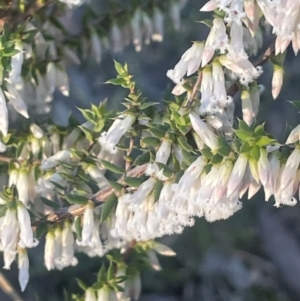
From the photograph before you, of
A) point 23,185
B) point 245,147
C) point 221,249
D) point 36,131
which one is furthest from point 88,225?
point 221,249

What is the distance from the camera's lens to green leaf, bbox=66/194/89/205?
4.18 feet

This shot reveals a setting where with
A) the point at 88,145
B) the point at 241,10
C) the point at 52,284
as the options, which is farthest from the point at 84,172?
the point at 52,284

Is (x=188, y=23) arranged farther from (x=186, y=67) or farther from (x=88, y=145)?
(x=186, y=67)

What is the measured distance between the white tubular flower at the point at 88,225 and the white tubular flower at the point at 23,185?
7.8 inches

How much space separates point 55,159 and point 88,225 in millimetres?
224

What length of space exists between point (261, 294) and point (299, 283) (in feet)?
1.01

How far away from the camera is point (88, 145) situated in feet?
5.03

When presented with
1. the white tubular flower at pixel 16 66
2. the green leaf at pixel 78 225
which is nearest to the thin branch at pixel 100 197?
the green leaf at pixel 78 225

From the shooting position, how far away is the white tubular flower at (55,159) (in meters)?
1.44

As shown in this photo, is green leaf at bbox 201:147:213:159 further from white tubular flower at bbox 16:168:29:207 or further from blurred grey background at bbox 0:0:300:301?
blurred grey background at bbox 0:0:300:301

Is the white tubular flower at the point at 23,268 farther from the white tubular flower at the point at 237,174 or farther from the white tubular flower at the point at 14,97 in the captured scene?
the white tubular flower at the point at 237,174

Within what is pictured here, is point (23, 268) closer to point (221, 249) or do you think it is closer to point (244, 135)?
point (244, 135)

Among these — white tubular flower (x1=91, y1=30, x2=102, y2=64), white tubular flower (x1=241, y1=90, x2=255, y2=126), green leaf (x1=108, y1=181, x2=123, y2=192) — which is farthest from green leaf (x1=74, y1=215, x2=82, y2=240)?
white tubular flower (x1=91, y1=30, x2=102, y2=64)

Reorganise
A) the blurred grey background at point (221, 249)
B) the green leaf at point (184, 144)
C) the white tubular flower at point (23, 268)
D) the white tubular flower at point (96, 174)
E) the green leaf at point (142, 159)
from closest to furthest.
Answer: the green leaf at point (184, 144)
the green leaf at point (142, 159)
the white tubular flower at point (23, 268)
the white tubular flower at point (96, 174)
the blurred grey background at point (221, 249)
